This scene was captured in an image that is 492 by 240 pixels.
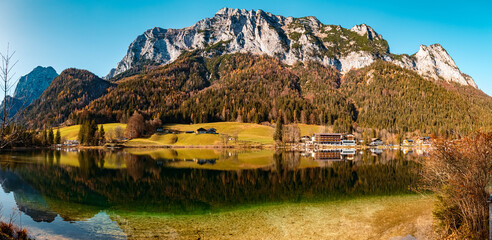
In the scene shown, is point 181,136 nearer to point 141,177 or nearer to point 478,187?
point 141,177

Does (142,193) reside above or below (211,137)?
below

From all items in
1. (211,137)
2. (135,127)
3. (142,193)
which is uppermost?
(135,127)

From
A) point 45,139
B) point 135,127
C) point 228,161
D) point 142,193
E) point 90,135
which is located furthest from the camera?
point 135,127

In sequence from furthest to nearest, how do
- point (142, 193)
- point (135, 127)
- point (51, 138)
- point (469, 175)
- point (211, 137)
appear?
point (135, 127), point (211, 137), point (51, 138), point (142, 193), point (469, 175)

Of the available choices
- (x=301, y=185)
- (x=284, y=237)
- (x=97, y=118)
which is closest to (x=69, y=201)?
(x=284, y=237)

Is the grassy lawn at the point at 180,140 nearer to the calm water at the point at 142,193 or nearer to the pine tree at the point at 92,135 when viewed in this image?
the pine tree at the point at 92,135

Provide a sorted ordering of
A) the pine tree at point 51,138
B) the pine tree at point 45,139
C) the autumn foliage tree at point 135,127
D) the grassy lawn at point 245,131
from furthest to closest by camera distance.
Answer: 1. the autumn foliage tree at point 135,127
2. the grassy lawn at point 245,131
3. the pine tree at point 51,138
4. the pine tree at point 45,139

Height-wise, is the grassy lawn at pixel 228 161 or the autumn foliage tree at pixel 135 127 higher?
the autumn foliage tree at pixel 135 127

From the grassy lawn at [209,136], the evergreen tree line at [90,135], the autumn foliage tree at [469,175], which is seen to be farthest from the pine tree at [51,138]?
the autumn foliage tree at [469,175]

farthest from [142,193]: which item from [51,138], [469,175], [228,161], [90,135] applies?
[51,138]

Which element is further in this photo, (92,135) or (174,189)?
(92,135)

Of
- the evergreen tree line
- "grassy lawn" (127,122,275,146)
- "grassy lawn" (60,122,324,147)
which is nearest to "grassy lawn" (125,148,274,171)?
"grassy lawn" (60,122,324,147)

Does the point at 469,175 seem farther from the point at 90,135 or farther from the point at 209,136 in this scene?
the point at 90,135

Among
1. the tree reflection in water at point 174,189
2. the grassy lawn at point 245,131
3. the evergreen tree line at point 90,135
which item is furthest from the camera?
the grassy lawn at point 245,131
